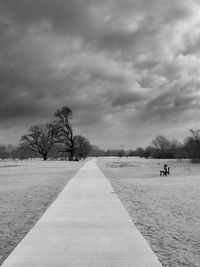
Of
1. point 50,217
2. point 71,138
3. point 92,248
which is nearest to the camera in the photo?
point 92,248

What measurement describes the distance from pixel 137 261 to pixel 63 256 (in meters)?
1.25

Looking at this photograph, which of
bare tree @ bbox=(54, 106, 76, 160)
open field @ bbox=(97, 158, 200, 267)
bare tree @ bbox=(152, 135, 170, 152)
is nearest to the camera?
open field @ bbox=(97, 158, 200, 267)

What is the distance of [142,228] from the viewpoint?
23.8 feet

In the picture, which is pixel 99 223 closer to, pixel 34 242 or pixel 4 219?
pixel 34 242

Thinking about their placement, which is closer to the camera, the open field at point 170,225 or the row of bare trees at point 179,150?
the open field at point 170,225

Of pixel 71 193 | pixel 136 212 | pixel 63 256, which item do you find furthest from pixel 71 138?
pixel 63 256

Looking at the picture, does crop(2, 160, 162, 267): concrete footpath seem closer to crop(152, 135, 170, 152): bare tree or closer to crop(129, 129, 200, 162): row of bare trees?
crop(129, 129, 200, 162): row of bare trees

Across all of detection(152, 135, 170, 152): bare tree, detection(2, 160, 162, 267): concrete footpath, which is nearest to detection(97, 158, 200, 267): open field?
detection(2, 160, 162, 267): concrete footpath

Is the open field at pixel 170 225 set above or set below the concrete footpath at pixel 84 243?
below

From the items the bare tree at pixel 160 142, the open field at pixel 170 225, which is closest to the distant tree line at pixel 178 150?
the bare tree at pixel 160 142

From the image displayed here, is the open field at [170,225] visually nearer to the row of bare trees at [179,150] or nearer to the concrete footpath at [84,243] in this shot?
the concrete footpath at [84,243]

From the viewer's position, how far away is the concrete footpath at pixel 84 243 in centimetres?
482

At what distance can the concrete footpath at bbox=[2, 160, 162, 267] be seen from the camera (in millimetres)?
4824

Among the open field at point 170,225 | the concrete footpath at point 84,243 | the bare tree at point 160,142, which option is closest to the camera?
the concrete footpath at point 84,243
